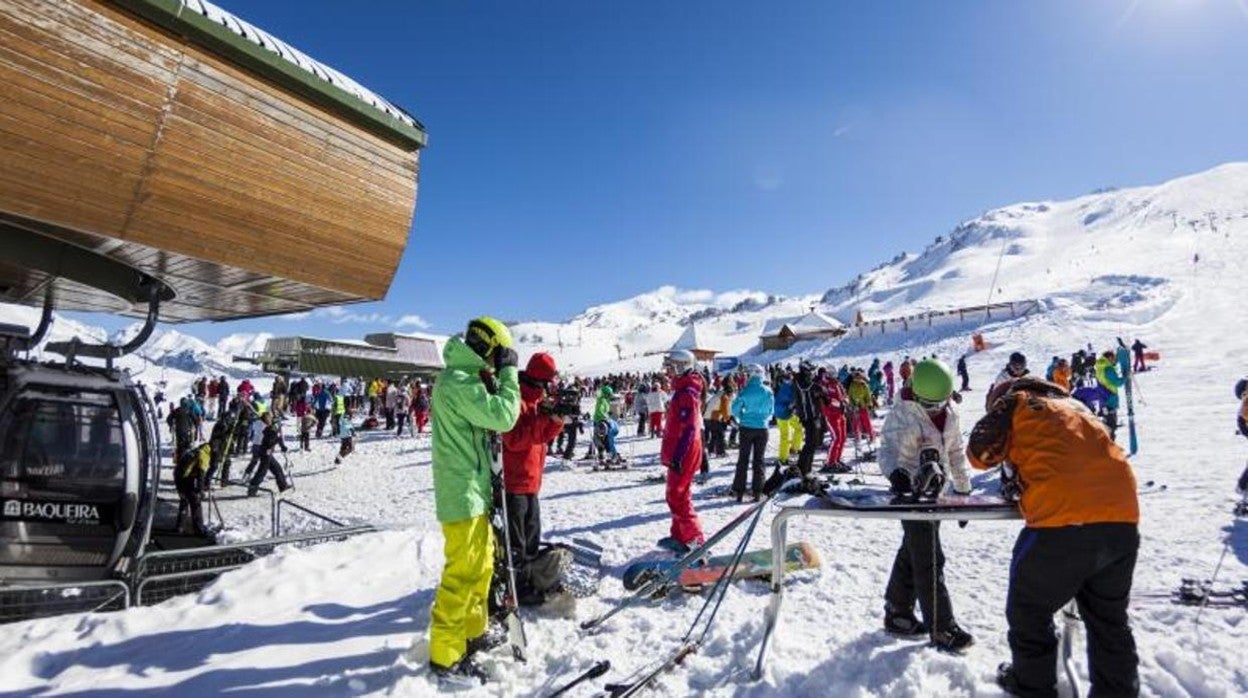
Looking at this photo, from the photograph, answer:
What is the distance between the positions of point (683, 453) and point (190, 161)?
5.92 meters

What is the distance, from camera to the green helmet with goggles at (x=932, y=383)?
4180mm

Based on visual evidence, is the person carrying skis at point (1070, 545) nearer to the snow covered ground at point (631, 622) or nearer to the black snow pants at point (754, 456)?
the snow covered ground at point (631, 622)

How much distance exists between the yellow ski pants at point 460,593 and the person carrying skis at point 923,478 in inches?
102

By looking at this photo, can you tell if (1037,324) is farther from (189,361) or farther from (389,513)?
(189,361)

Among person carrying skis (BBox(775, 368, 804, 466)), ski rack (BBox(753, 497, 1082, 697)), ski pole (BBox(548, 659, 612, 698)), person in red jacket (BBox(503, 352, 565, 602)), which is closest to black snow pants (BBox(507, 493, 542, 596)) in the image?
person in red jacket (BBox(503, 352, 565, 602))

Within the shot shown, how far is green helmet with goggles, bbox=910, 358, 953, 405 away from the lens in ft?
13.7

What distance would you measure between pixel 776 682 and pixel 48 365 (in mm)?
7220

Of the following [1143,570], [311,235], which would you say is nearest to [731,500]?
[1143,570]

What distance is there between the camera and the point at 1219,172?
11112cm

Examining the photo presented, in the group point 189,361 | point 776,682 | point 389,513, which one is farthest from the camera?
point 189,361

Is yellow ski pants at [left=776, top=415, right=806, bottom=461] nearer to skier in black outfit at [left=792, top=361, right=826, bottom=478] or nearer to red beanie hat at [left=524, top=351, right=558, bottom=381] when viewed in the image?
skier in black outfit at [left=792, top=361, right=826, bottom=478]

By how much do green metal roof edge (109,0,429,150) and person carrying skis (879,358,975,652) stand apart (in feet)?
24.1

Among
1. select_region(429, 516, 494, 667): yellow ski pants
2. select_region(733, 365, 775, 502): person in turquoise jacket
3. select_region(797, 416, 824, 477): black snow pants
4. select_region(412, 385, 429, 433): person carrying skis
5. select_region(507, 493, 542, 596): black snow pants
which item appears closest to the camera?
select_region(429, 516, 494, 667): yellow ski pants

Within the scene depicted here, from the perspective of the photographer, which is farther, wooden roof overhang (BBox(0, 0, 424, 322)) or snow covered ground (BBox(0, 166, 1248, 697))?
wooden roof overhang (BBox(0, 0, 424, 322))
